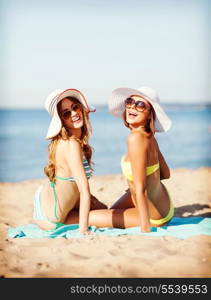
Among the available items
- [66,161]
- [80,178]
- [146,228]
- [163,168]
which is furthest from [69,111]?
[146,228]

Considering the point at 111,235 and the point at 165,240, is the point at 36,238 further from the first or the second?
the point at 165,240

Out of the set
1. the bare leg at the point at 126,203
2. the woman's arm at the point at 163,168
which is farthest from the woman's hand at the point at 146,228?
the woman's arm at the point at 163,168

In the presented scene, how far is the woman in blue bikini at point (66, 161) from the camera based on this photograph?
3.44 metres

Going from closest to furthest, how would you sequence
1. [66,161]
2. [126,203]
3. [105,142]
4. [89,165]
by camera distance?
[66,161] < [89,165] < [126,203] < [105,142]

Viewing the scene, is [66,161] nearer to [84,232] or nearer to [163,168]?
[84,232]

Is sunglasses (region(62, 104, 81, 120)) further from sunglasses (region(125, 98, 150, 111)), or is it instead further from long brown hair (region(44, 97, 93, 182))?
sunglasses (region(125, 98, 150, 111))

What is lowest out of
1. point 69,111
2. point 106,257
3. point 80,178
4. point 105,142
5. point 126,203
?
point 105,142

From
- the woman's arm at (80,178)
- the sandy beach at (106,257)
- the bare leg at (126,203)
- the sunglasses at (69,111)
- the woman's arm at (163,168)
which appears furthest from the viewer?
the bare leg at (126,203)

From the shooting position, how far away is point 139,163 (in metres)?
3.30

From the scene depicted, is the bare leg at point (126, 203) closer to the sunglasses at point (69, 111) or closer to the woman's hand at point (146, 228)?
the woman's hand at point (146, 228)

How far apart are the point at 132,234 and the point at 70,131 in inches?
39.5

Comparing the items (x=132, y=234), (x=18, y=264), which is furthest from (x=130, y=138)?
(x=18, y=264)

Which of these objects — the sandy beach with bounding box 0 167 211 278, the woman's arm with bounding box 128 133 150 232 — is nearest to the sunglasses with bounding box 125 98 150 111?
the woman's arm with bounding box 128 133 150 232

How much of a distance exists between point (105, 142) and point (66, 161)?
948cm
